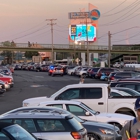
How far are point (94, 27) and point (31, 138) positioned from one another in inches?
5276

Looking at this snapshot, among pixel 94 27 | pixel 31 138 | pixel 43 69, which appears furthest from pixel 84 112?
pixel 94 27

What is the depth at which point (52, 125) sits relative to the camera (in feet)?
34.5

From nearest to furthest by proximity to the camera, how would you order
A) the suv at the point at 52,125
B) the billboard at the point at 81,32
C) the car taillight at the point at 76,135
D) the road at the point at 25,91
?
the car taillight at the point at 76,135 < the suv at the point at 52,125 < the road at the point at 25,91 < the billboard at the point at 81,32

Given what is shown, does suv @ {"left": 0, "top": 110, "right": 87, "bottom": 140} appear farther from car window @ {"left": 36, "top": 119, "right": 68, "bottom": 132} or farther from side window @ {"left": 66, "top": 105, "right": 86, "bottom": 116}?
side window @ {"left": 66, "top": 105, "right": 86, "bottom": 116}

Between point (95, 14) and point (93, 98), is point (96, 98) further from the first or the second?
point (95, 14)

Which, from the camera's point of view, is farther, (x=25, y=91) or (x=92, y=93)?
(x=25, y=91)

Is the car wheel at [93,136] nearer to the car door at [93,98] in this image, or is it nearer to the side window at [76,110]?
the side window at [76,110]

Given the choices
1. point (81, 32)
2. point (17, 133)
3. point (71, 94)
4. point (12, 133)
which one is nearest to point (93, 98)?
point (71, 94)

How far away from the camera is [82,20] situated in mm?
148750

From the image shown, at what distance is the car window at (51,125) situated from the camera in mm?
10312

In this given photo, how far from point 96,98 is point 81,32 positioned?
Answer: 124 metres

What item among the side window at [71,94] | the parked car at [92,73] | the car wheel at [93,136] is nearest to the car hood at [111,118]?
the car wheel at [93,136]

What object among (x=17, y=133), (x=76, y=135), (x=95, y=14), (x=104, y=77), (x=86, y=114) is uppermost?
(x=95, y=14)

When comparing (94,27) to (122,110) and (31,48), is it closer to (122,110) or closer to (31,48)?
(31,48)
